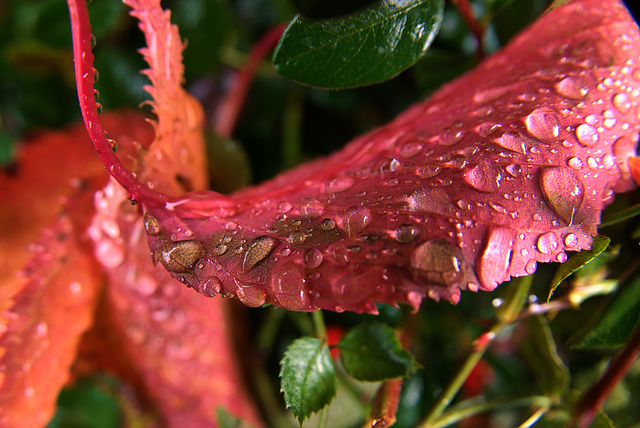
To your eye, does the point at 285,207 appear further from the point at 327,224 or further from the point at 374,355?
the point at 374,355

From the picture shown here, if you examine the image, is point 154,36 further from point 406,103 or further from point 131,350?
point 406,103

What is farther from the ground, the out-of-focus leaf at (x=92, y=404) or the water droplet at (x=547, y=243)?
the water droplet at (x=547, y=243)

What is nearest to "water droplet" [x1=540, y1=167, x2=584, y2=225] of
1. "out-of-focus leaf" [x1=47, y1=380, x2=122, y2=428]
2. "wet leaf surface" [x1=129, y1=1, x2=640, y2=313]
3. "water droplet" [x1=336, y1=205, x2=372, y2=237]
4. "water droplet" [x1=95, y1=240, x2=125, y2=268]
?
"wet leaf surface" [x1=129, y1=1, x2=640, y2=313]

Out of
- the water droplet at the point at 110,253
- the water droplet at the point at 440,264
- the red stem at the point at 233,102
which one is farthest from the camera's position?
the red stem at the point at 233,102

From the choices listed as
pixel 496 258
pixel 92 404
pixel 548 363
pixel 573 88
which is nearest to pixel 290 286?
pixel 496 258

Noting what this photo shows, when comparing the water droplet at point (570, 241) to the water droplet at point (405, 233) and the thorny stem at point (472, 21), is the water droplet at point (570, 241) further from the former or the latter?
the thorny stem at point (472, 21)

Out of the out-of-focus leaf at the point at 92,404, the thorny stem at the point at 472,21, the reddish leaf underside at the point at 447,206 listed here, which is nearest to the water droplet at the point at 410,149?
the reddish leaf underside at the point at 447,206

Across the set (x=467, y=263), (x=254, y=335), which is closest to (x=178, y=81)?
(x=467, y=263)
